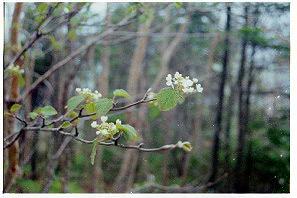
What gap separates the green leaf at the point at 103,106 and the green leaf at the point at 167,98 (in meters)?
0.11

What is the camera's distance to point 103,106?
0.88 meters

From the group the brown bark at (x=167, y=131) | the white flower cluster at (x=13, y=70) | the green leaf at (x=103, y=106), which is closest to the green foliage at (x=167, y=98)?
the green leaf at (x=103, y=106)

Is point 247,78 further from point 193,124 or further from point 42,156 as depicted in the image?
point 42,156

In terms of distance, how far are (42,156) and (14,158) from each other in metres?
2.99

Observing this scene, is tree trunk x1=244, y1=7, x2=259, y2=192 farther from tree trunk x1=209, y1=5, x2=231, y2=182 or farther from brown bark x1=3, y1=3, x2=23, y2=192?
brown bark x1=3, y1=3, x2=23, y2=192

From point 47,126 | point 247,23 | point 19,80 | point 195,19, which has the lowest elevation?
point 47,126

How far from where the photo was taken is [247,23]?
2.71 m

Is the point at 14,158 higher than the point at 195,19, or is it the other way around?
the point at 195,19

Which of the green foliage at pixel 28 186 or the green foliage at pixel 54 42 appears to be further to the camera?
the green foliage at pixel 28 186

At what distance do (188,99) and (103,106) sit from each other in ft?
13.4

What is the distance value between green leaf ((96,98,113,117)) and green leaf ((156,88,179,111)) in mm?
108


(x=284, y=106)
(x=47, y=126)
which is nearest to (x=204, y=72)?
(x=284, y=106)

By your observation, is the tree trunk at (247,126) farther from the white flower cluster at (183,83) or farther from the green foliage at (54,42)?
the white flower cluster at (183,83)

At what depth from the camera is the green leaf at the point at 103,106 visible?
867 millimetres
